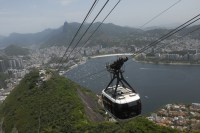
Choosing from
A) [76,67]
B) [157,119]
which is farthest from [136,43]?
[157,119]

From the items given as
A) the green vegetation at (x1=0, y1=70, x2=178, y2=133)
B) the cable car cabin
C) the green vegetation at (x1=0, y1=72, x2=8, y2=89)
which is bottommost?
the green vegetation at (x1=0, y1=72, x2=8, y2=89)

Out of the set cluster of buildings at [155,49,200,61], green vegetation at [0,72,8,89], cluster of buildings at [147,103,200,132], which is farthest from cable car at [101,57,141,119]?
cluster of buildings at [155,49,200,61]

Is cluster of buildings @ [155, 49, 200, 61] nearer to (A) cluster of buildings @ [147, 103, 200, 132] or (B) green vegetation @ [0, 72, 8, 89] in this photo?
(A) cluster of buildings @ [147, 103, 200, 132]

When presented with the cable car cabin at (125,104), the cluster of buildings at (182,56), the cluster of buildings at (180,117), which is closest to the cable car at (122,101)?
the cable car cabin at (125,104)

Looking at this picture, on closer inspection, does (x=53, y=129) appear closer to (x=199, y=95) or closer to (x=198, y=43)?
(x=199, y=95)

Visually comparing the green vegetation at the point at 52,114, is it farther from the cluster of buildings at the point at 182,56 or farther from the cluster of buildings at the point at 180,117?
the cluster of buildings at the point at 182,56
